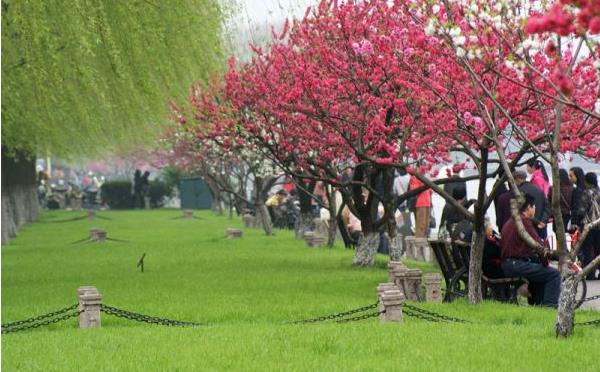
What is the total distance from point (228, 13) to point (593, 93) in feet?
43.1

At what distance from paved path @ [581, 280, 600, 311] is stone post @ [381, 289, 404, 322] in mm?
3515

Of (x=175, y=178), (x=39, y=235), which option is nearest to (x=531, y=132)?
(x=39, y=235)

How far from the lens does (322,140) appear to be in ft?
78.4

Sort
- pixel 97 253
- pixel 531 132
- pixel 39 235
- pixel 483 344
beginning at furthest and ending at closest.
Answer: pixel 39 235 → pixel 97 253 → pixel 531 132 → pixel 483 344

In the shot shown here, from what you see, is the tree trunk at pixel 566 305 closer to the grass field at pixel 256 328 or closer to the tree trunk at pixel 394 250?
the grass field at pixel 256 328

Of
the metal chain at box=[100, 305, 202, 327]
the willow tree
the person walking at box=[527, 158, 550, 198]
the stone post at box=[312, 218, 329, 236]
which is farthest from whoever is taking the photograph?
the stone post at box=[312, 218, 329, 236]

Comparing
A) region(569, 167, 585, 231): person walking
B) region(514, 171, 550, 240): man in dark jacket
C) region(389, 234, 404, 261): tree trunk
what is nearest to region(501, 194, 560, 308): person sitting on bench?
region(514, 171, 550, 240): man in dark jacket

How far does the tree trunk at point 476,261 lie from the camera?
17000 mm

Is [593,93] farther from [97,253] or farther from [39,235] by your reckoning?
[39,235]

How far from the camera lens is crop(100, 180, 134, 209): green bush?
84.7m

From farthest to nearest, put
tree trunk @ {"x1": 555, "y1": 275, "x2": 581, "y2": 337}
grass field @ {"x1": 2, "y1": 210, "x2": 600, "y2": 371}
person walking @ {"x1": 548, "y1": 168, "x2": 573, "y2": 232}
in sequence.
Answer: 1. person walking @ {"x1": 548, "y1": 168, "x2": 573, "y2": 232}
2. tree trunk @ {"x1": 555, "y1": 275, "x2": 581, "y2": 337}
3. grass field @ {"x1": 2, "y1": 210, "x2": 600, "y2": 371}

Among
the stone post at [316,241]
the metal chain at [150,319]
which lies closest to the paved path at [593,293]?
the metal chain at [150,319]

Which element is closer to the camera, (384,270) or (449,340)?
(449,340)

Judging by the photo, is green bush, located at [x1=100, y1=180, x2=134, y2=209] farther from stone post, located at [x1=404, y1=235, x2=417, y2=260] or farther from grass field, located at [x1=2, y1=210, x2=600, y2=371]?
stone post, located at [x1=404, y1=235, x2=417, y2=260]
